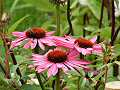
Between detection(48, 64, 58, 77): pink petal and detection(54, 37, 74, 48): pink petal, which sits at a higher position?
detection(54, 37, 74, 48): pink petal

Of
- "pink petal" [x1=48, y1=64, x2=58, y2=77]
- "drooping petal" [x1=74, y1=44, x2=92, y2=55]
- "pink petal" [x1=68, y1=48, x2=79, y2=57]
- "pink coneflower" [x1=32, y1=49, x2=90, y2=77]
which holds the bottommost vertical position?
"pink petal" [x1=48, y1=64, x2=58, y2=77]

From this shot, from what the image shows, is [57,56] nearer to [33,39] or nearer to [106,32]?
[33,39]

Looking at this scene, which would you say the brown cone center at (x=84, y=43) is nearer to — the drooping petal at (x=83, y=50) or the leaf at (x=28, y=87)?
the drooping petal at (x=83, y=50)

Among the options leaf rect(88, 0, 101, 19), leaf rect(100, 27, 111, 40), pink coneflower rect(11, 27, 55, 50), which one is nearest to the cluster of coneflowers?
pink coneflower rect(11, 27, 55, 50)

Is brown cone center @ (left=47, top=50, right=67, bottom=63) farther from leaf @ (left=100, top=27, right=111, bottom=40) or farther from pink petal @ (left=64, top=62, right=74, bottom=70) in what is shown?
leaf @ (left=100, top=27, right=111, bottom=40)

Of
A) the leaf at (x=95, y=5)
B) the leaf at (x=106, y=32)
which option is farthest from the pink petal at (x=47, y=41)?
the leaf at (x=95, y=5)

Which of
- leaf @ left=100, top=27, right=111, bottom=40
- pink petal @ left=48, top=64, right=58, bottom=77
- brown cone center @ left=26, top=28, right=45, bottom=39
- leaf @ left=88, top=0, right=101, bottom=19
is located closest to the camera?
pink petal @ left=48, top=64, right=58, bottom=77

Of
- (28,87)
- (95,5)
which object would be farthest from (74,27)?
(28,87)

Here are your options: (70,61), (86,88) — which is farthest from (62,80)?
(70,61)
